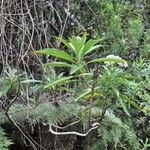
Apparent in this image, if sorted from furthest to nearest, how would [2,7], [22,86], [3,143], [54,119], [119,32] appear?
[119,32] < [2,7] < [22,86] < [54,119] < [3,143]

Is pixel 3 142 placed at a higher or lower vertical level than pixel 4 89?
lower

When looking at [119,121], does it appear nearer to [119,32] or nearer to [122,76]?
[122,76]

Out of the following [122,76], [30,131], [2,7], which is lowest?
[30,131]

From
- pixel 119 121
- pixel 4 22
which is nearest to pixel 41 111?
pixel 119 121

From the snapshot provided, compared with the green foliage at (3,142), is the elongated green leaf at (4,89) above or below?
above

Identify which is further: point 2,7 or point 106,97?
point 2,7

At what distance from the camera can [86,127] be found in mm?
1922

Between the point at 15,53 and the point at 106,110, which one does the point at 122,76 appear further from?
the point at 15,53

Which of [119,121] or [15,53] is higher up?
[15,53]

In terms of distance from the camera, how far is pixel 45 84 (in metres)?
1.88

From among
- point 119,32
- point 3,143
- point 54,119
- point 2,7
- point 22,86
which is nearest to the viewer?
point 3,143

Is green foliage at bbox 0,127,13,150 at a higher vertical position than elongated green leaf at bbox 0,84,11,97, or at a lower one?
lower

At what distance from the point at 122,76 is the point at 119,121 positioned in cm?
31

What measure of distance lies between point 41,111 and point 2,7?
2.04 ft
